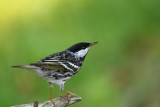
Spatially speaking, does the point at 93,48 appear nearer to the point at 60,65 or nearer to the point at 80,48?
the point at 80,48

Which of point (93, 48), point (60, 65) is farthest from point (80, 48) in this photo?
point (93, 48)

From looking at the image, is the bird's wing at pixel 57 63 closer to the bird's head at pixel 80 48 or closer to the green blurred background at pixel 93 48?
the bird's head at pixel 80 48

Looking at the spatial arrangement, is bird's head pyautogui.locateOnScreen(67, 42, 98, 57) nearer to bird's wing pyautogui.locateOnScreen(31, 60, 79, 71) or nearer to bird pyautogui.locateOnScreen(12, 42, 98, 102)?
bird pyautogui.locateOnScreen(12, 42, 98, 102)

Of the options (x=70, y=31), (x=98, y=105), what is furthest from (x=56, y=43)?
(x=98, y=105)

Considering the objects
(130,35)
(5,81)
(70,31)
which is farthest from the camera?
(130,35)

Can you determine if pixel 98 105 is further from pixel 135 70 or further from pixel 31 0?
pixel 31 0

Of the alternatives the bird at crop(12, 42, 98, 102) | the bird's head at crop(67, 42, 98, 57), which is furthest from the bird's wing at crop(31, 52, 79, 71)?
the bird's head at crop(67, 42, 98, 57)

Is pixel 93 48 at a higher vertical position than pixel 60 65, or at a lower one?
higher
